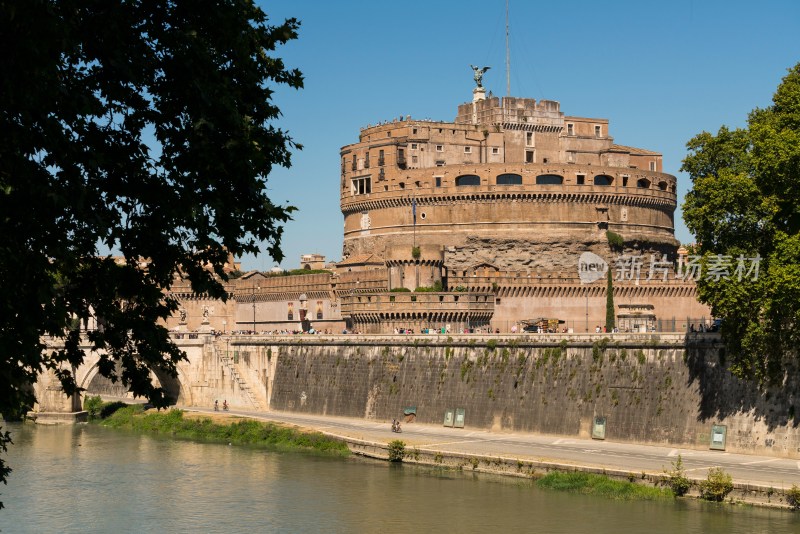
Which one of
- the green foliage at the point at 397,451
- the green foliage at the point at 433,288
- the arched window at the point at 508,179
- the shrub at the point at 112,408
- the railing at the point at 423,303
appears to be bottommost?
the green foliage at the point at 397,451

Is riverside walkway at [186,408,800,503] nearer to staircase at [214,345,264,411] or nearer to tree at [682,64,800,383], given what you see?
tree at [682,64,800,383]

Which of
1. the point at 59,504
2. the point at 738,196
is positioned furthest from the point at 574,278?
the point at 59,504

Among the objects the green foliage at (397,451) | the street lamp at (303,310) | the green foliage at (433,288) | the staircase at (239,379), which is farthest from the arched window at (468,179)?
the green foliage at (397,451)

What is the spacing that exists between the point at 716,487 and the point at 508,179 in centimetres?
4503

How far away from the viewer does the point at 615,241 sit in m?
73.1

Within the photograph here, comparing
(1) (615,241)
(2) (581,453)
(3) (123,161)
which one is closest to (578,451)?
(2) (581,453)

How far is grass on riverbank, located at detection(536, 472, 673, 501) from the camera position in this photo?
32406 mm

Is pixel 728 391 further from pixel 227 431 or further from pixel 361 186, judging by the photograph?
pixel 361 186

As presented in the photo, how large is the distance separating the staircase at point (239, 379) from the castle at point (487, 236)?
9.21 ft

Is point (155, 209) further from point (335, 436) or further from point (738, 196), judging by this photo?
point (335, 436)

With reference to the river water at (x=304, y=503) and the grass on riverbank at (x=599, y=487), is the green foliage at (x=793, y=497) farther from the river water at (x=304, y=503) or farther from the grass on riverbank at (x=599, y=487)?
the grass on riverbank at (x=599, y=487)

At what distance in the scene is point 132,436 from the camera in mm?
51312

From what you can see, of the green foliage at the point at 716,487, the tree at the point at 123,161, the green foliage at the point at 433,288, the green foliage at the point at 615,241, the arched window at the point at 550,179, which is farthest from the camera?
the arched window at the point at 550,179

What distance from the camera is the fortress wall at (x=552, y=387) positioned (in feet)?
123
